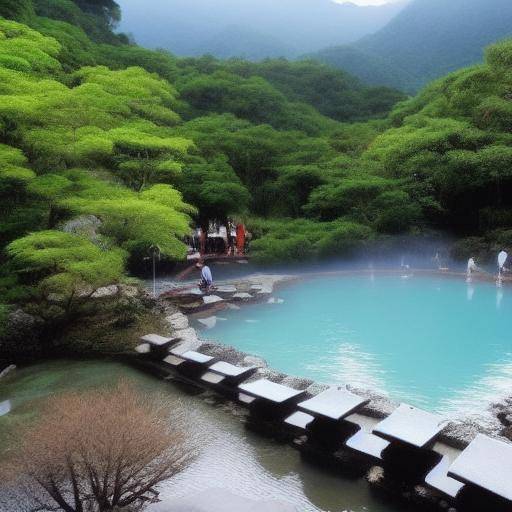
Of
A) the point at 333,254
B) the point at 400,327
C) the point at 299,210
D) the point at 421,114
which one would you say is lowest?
the point at 400,327

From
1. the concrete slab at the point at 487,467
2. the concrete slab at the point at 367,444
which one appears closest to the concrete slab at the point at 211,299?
the concrete slab at the point at 367,444

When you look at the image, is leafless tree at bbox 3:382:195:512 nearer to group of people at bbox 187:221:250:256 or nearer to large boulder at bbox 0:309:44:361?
large boulder at bbox 0:309:44:361

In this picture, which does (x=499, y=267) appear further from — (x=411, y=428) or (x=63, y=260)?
(x=63, y=260)

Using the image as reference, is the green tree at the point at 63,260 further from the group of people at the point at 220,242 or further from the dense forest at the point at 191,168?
the group of people at the point at 220,242

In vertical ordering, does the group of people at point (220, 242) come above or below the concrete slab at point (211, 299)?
above

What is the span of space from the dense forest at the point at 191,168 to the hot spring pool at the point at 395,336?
97.4 inches

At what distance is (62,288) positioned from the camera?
7.61 meters

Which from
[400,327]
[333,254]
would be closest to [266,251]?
[333,254]

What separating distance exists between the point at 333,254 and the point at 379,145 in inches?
233

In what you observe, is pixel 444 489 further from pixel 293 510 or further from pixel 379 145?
pixel 379 145

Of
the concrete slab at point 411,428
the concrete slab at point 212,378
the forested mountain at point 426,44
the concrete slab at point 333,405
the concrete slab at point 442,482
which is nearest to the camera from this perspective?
the concrete slab at point 442,482

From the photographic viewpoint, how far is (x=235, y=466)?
4547 millimetres

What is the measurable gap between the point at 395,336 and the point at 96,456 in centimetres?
720

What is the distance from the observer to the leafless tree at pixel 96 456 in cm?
341
